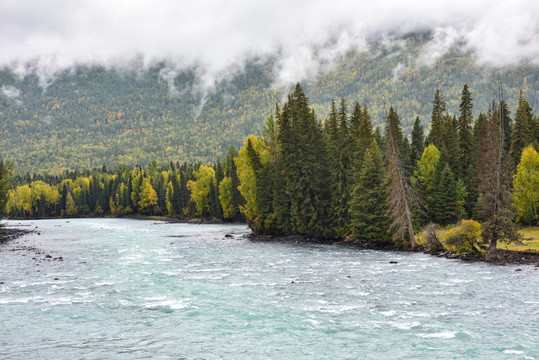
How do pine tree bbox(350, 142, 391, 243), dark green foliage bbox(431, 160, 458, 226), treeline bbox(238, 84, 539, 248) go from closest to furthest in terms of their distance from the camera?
treeline bbox(238, 84, 539, 248), pine tree bbox(350, 142, 391, 243), dark green foliage bbox(431, 160, 458, 226)

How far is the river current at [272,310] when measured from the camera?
19547 millimetres

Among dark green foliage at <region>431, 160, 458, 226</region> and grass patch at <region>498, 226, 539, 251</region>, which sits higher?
dark green foliage at <region>431, 160, 458, 226</region>

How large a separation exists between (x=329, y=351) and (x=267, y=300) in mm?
9741

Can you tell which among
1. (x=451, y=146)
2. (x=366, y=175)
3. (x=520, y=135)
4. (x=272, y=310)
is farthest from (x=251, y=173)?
(x=272, y=310)

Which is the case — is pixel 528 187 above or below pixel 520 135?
below

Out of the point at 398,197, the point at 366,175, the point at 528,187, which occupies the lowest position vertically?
the point at 398,197

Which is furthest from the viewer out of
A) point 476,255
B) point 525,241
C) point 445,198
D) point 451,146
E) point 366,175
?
point 451,146

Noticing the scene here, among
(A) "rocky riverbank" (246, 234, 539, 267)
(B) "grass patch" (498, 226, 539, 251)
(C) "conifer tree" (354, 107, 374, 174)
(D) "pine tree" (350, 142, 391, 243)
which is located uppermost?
(C) "conifer tree" (354, 107, 374, 174)

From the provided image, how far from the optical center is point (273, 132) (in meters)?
78.9

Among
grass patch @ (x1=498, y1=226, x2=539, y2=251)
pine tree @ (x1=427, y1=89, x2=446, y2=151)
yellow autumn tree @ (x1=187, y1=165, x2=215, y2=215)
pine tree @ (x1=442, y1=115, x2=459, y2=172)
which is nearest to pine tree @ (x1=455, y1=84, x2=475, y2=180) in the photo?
pine tree @ (x1=442, y1=115, x2=459, y2=172)

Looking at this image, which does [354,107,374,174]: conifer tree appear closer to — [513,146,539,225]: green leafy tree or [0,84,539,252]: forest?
[0,84,539,252]: forest

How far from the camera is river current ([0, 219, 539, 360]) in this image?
19547 mm

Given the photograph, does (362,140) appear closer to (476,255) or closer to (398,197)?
(398,197)

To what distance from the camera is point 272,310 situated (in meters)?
26.0
